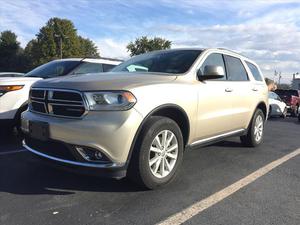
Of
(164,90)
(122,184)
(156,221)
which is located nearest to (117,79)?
(164,90)

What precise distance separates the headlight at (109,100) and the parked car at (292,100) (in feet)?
59.8

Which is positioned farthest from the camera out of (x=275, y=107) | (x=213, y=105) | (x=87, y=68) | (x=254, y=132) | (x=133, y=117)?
(x=275, y=107)

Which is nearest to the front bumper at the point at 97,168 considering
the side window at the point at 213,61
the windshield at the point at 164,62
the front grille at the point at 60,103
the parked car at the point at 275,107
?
the front grille at the point at 60,103

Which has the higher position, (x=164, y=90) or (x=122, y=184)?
(x=164, y=90)

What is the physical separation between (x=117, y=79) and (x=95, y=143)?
2.72 ft

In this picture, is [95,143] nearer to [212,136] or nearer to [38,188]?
[38,188]

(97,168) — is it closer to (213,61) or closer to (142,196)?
(142,196)

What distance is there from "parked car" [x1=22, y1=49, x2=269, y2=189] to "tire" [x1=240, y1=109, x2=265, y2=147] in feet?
4.88

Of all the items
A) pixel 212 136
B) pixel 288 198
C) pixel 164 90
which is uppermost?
pixel 164 90

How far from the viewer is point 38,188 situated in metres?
4.69

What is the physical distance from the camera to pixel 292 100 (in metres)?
21.5

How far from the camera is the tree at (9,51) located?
267 ft

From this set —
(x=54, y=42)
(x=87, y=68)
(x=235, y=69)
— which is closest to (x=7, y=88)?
(x=87, y=68)

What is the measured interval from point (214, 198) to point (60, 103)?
198 centimetres
